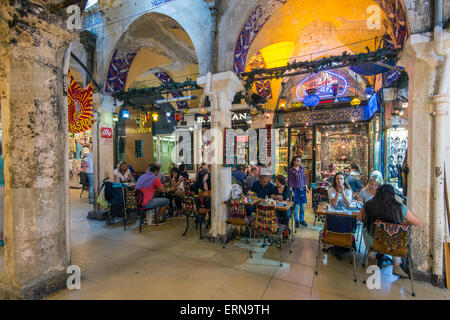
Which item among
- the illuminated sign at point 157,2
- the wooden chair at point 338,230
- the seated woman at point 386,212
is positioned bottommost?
the wooden chair at point 338,230

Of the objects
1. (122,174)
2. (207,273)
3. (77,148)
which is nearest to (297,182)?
(207,273)

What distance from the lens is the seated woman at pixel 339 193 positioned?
4516 millimetres

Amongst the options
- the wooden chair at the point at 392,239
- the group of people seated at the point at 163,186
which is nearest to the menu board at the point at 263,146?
the group of people seated at the point at 163,186

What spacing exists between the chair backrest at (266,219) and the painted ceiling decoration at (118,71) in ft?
19.4

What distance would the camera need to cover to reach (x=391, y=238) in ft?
10.3

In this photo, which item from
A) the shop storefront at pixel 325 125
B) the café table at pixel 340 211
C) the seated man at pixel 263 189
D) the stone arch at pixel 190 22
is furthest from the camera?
A: the shop storefront at pixel 325 125

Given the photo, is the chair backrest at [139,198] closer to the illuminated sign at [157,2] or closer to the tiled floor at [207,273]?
the tiled floor at [207,273]

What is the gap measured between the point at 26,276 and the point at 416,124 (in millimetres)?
A: 5799

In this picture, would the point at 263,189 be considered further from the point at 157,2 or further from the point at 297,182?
the point at 157,2

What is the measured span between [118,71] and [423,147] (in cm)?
779

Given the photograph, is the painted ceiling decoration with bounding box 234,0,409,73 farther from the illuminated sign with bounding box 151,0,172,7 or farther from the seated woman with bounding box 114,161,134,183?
the seated woman with bounding box 114,161,134,183

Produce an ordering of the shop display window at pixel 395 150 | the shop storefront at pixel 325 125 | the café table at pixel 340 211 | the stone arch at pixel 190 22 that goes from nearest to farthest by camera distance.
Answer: the café table at pixel 340 211 → the stone arch at pixel 190 22 → the shop display window at pixel 395 150 → the shop storefront at pixel 325 125
